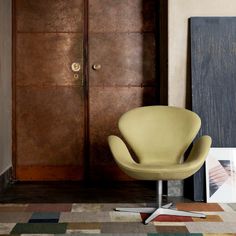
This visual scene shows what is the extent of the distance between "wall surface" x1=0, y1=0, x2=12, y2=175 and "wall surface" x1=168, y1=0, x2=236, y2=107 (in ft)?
5.80

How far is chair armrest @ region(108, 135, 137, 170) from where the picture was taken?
3.25 meters

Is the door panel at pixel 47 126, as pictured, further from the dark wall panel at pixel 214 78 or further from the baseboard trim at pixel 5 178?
the dark wall panel at pixel 214 78

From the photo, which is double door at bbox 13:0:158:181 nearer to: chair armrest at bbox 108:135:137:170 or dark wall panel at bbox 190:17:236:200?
dark wall panel at bbox 190:17:236:200

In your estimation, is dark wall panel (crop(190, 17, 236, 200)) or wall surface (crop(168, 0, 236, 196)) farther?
wall surface (crop(168, 0, 236, 196))

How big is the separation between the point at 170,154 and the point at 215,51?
112cm

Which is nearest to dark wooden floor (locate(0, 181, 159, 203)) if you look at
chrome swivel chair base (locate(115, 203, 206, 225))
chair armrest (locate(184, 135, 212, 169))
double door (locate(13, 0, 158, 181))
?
double door (locate(13, 0, 158, 181))

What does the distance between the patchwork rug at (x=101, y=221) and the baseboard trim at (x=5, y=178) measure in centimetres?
67

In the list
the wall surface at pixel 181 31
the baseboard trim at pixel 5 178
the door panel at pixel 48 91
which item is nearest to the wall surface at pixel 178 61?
the wall surface at pixel 181 31

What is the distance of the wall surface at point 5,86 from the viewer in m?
4.40

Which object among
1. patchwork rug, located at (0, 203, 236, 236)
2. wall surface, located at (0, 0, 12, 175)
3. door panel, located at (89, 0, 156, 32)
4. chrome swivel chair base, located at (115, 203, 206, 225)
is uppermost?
door panel, located at (89, 0, 156, 32)

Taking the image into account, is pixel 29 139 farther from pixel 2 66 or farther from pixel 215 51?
pixel 215 51

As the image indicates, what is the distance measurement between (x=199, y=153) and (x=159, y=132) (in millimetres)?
502

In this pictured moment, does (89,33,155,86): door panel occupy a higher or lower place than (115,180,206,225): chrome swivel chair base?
higher

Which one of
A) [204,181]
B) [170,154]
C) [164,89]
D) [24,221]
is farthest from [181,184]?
[24,221]
